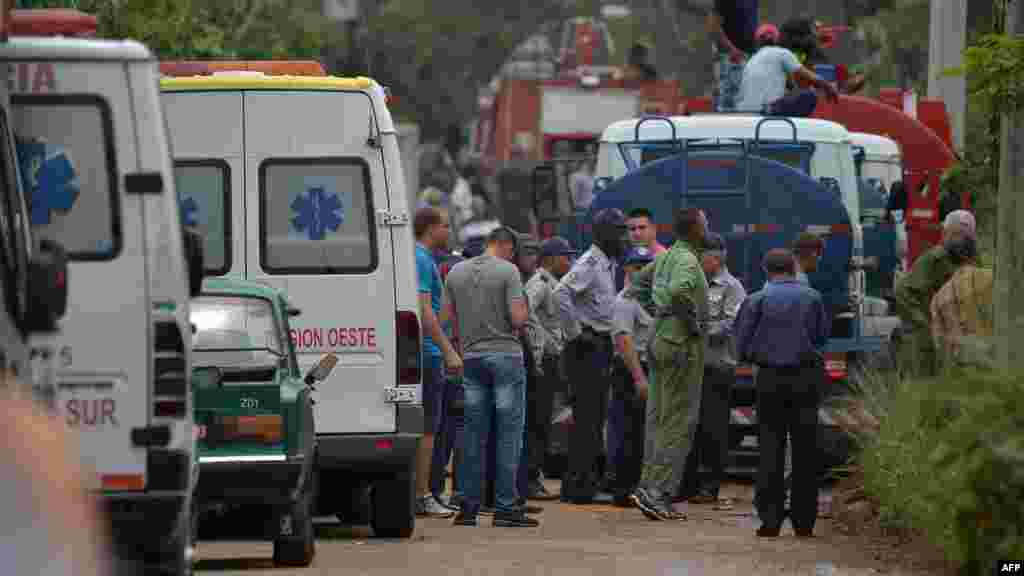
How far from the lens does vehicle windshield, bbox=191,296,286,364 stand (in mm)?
12570

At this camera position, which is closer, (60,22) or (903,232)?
(60,22)

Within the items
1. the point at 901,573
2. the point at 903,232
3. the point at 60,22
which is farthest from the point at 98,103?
the point at 903,232

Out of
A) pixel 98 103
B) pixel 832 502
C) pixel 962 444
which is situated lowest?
pixel 832 502

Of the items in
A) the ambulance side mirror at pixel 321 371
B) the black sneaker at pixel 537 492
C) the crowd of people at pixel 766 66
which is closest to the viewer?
the ambulance side mirror at pixel 321 371

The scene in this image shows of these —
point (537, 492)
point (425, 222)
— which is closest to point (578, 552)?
point (425, 222)

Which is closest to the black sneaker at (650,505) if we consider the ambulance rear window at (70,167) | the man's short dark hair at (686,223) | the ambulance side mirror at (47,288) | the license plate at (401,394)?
the man's short dark hair at (686,223)

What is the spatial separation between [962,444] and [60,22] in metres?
4.00

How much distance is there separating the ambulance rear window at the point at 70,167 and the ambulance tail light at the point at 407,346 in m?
4.14

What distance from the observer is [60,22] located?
10.1 meters

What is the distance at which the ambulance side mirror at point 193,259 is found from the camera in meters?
10.2

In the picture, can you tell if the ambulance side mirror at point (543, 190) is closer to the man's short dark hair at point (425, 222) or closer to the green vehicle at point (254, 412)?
the man's short dark hair at point (425, 222)

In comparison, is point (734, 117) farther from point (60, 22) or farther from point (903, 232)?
point (60, 22)

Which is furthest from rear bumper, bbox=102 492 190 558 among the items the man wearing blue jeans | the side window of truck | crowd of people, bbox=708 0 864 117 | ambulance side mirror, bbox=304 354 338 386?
crowd of people, bbox=708 0 864 117

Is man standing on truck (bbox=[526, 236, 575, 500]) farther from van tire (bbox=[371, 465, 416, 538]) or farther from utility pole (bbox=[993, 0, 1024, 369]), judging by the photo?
utility pole (bbox=[993, 0, 1024, 369])
